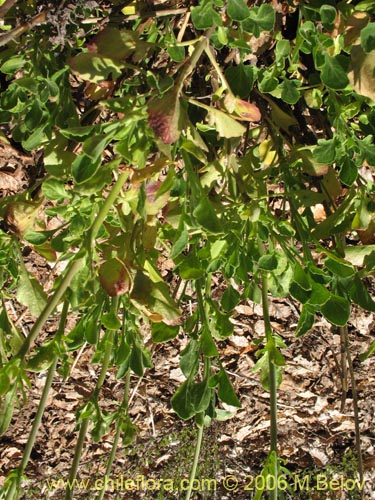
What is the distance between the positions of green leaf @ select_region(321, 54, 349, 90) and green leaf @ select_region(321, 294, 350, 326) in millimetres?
327

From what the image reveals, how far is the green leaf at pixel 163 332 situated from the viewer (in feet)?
3.37

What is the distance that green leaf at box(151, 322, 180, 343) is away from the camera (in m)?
1.03

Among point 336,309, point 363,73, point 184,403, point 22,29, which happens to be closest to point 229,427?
point 184,403

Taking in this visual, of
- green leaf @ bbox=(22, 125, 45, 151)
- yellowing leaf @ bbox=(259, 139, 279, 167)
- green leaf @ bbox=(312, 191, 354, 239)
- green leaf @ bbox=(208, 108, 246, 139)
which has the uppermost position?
yellowing leaf @ bbox=(259, 139, 279, 167)

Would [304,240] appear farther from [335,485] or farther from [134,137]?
[335,485]

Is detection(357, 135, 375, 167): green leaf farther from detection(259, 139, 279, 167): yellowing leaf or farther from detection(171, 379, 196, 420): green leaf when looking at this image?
detection(171, 379, 196, 420): green leaf

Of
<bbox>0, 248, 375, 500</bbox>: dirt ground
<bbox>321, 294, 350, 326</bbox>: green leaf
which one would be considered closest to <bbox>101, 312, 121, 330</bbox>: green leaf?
<bbox>321, 294, 350, 326</bbox>: green leaf

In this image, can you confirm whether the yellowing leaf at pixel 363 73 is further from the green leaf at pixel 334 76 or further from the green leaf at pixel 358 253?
the green leaf at pixel 358 253

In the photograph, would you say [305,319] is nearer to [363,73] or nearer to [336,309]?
[336,309]

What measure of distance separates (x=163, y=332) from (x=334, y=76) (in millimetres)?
492

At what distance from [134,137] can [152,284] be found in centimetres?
24

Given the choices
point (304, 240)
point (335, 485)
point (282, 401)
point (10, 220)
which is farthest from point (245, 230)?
point (335, 485)

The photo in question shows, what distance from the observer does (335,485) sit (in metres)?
1.59

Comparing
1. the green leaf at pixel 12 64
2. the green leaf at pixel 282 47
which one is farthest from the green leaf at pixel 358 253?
the green leaf at pixel 12 64
